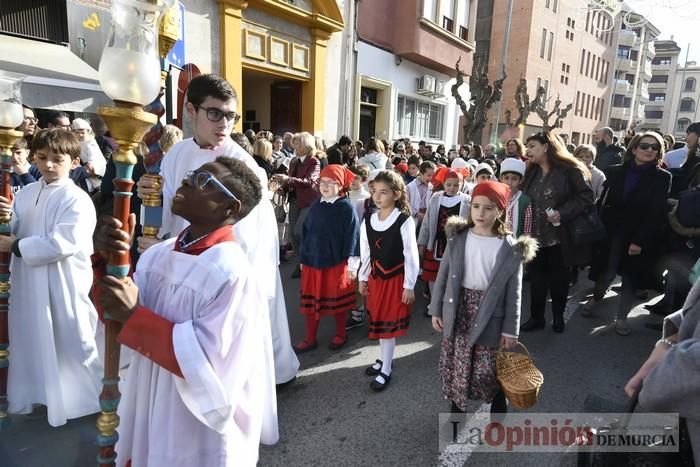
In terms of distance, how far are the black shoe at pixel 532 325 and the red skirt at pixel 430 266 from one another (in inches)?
45.0

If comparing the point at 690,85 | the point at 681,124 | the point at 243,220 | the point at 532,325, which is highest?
the point at 690,85

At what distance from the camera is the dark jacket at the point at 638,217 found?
4430 millimetres

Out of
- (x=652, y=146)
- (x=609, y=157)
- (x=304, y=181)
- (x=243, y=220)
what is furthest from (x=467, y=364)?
(x=609, y=157)

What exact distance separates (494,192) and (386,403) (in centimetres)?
177

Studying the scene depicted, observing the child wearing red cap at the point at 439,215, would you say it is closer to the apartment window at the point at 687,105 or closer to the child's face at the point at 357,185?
the child's face at the point at 357,185

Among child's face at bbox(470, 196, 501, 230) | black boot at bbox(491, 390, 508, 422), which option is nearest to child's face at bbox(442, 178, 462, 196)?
child's face at bbox(470, 196, 501, 230)

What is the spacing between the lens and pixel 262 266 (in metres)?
→ 2.84

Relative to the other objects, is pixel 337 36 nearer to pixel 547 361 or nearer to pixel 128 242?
pixel 547 361

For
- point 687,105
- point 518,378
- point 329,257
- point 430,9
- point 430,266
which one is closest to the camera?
point 518,378

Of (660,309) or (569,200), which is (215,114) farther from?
(660,309)

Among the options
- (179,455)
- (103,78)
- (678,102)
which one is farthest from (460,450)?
(678,102)

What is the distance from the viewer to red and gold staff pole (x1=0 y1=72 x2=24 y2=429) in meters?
2.56

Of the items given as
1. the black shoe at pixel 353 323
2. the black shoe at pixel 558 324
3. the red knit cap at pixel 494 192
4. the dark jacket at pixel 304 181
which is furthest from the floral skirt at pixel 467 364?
the dark jacket at pixel 304 181

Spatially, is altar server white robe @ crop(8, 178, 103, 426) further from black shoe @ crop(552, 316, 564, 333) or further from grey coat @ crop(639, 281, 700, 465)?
black shoe @ crop(552, 316, 564, 333)
